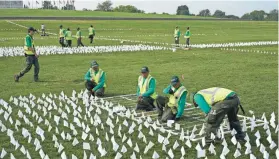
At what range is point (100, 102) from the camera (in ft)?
39.8

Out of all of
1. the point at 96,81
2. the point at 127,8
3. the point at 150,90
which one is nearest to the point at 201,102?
the point at 150,90

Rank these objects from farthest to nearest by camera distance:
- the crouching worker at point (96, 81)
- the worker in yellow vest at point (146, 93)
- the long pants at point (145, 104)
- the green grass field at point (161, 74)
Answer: the crouching worker at point (96, 81)
the green grass field at point (161, 74)
the long pants at point (145, 104)
the worker in yellow vest at point (146, 93)

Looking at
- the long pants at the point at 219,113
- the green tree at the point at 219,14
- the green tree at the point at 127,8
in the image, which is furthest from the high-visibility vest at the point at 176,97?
the green tree at the point at 219,14

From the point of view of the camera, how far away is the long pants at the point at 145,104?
35.8 ft

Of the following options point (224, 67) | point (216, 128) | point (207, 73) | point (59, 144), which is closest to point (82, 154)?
point (59, 144)

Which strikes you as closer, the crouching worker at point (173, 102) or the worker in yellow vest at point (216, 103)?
the worker in yellow vest at point (216, 103)

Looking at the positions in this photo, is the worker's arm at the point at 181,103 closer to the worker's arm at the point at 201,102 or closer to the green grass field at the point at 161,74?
the green grass field at the point at 161,74

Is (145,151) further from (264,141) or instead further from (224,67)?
(224,67)

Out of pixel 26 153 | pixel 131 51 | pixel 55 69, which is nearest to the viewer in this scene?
pixel 26 153

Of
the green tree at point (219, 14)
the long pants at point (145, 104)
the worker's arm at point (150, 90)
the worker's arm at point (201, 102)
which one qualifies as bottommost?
the long pants at point (145, 104)

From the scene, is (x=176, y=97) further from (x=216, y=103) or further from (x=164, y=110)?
(x=216, y=103)

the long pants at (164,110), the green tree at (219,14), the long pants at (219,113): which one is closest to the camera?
the long pants at (219,113)

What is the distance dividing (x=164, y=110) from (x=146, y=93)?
935mm

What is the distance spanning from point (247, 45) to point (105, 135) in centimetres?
2596
